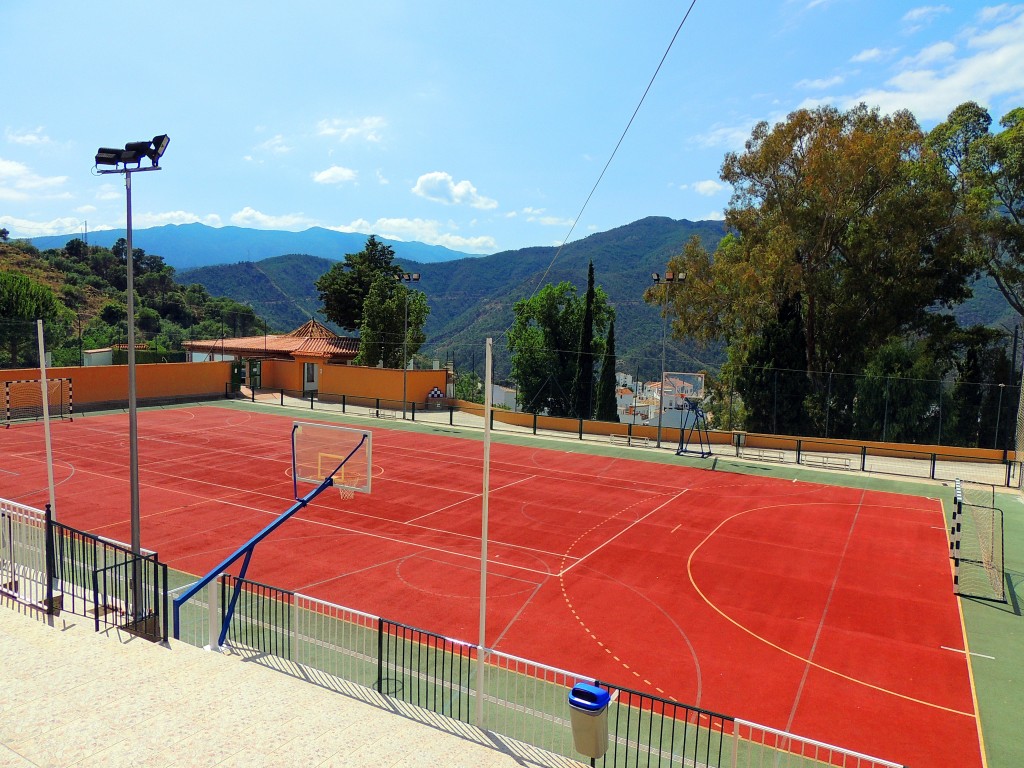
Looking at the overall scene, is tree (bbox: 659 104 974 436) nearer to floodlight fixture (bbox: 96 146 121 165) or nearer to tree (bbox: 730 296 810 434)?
Result: tree (bbox: 730 296 810 434)

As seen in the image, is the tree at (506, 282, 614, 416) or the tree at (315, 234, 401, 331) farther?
the tree at (315, 234, 401, 331)

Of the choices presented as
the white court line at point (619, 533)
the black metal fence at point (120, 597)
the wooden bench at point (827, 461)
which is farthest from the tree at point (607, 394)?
the black metal fence at point (120, 597)

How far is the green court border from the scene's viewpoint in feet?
32.9

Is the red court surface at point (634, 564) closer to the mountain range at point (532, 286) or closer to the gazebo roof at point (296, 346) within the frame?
→ the gazebo roof at point (296, 346)

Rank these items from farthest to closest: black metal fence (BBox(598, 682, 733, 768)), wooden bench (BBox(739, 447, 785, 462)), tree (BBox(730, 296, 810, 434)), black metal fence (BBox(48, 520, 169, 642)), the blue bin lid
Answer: tree (BBox(730, 296, 810, 434)) < wooden bench (BBox(739, 447, 785, 462)) < black metal fence (BBox(48, 520, 169, 642)) < black metal fence (BBox(598, 682, 733, 768)) < the blue bin lid

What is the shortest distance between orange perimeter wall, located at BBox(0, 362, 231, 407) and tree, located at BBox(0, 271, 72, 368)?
2.95 m

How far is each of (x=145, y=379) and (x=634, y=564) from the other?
37798 mm

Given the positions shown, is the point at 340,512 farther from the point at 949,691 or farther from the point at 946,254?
the point at 946,254

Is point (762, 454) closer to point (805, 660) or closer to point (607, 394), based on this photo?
point (607, 394)

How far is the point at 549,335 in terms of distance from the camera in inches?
2340

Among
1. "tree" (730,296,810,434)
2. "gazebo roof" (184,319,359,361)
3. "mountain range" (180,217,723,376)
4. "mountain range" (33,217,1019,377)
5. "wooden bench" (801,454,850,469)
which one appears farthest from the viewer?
"mountain range" (180,217,723,376)

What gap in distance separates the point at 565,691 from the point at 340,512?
11.5 m

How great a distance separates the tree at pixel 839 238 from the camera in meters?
39.3

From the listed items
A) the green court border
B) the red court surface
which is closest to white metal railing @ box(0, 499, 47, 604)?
the red court surface
